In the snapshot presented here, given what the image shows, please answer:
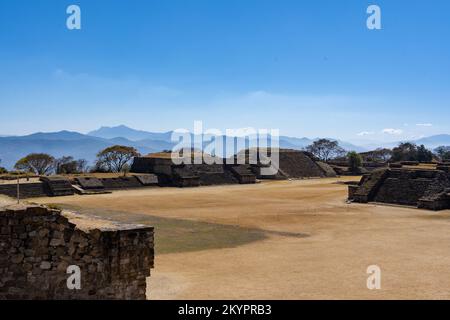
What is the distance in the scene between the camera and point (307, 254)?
18938 millimetres

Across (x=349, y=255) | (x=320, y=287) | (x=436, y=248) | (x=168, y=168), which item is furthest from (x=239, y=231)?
(x=168, y=168)

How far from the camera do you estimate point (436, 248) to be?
2028 cm

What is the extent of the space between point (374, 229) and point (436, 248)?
5.10m

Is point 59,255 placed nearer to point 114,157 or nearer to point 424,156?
point 114,157

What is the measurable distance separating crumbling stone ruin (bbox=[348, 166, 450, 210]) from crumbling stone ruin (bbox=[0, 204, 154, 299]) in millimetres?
27981

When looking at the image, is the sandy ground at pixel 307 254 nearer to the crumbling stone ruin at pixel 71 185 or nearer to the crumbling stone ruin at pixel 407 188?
the crumbling stone ruin at pixel 407 188

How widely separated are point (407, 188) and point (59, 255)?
31.9 m

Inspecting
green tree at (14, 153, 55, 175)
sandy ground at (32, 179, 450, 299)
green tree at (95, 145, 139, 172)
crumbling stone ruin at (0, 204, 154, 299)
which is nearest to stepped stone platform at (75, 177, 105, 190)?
sandy ground at (32, 179, 450, 299)

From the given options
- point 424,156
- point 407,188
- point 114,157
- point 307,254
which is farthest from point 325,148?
point 307,254

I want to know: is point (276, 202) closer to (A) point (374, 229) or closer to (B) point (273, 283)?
(A) point (374, 229)

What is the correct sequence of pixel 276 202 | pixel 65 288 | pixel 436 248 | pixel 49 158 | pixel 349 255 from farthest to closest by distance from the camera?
pixel 49 158
pixel 276 202
pixel 436 248
pixel 349 255
pixel 65 288

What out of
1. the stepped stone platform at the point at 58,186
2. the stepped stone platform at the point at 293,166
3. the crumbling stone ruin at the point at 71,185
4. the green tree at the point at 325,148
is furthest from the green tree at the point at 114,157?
the green tree at the point at 325,148

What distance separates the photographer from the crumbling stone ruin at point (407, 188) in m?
33.8

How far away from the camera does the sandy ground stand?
13.8 meters
